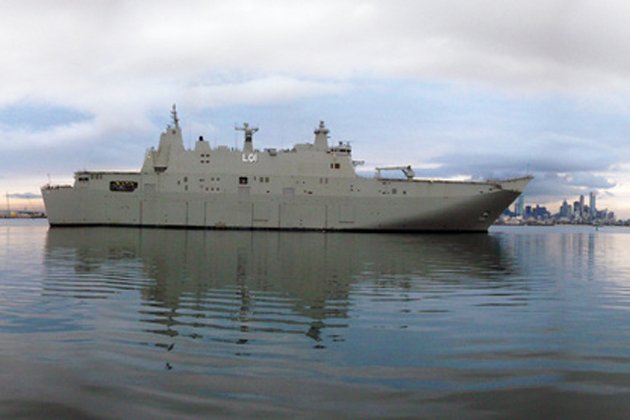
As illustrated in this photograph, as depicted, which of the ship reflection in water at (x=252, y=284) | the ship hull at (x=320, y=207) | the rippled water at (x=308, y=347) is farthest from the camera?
the ship hull at (x=320, y=207)

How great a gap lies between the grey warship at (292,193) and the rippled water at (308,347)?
29.8m

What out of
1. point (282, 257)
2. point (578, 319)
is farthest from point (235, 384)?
point (282, 257)

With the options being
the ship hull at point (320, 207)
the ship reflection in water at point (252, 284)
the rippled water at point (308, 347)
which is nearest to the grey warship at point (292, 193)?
the ship hull at point (320, 207)

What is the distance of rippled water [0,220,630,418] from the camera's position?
423 cm

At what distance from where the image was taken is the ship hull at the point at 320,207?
41.8 m

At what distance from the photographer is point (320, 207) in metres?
42.9

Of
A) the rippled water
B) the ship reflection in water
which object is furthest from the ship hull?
the rippled water

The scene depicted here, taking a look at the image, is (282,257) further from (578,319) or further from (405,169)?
(405,169)

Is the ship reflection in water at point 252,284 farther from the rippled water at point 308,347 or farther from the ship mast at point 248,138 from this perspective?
the ship mast at point 248,138

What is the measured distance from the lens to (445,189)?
41688 mm

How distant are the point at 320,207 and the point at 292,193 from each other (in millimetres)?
2617

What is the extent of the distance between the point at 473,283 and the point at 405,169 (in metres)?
31.9

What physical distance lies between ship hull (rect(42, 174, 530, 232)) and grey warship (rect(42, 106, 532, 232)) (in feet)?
0.27

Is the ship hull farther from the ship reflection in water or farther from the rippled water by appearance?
the rippled water
